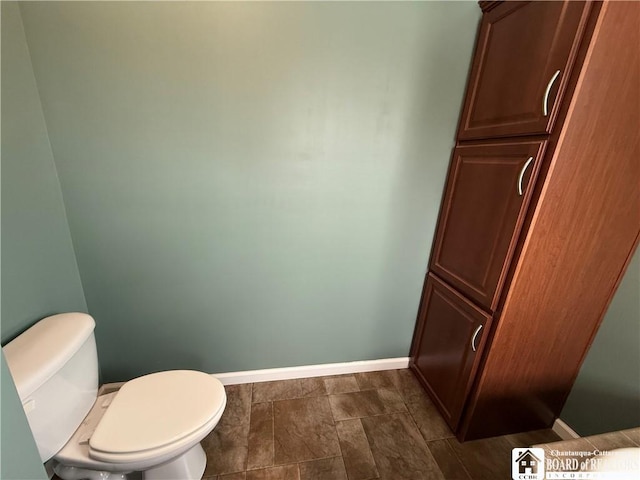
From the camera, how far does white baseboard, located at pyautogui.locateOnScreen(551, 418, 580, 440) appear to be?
1410mm

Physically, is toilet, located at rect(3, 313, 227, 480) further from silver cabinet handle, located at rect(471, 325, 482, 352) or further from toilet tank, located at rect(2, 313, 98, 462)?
silver cabinet handle, located at rect(471, 325, 482, 352)

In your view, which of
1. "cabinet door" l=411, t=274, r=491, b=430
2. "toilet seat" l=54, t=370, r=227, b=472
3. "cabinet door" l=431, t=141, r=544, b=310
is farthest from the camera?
"cabinet door" l=411, t=274, r=491, b=430

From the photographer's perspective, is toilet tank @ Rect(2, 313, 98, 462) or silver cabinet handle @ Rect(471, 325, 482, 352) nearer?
toilet tank @ Rect(2, 313, 98, 462)

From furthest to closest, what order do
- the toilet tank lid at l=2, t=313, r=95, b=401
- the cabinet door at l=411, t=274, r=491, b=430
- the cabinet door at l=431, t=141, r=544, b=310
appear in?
the cabinet door at l=411, t=274, r=491, b=430 → the cabinet door at l=431, t=141, r=544, b=310 → the toilet tank lid at l=2, t=313, r=95, b=401

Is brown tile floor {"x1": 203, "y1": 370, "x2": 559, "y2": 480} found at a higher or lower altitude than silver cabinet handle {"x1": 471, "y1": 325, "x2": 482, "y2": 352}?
lower

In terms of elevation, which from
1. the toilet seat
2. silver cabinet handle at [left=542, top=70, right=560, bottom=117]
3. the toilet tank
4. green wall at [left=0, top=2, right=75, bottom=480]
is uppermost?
silver cabinet handle at [left=542, top=70, right=560, bottom=117]

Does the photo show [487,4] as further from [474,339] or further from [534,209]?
[474,339]

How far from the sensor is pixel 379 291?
5.42 feet

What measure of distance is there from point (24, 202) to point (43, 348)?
550mm

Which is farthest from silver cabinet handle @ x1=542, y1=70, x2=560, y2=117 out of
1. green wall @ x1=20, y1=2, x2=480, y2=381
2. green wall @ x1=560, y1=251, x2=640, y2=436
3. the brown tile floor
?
the brown tile floor

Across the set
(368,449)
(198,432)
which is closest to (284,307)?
(198,432)

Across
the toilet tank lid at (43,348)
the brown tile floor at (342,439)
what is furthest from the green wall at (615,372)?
the toilet tank lid at (43,348)

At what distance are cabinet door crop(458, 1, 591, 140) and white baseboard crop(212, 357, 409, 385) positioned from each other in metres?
1.44

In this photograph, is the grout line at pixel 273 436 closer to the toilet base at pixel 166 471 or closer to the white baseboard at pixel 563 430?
the toilet base at pixel 166 471
